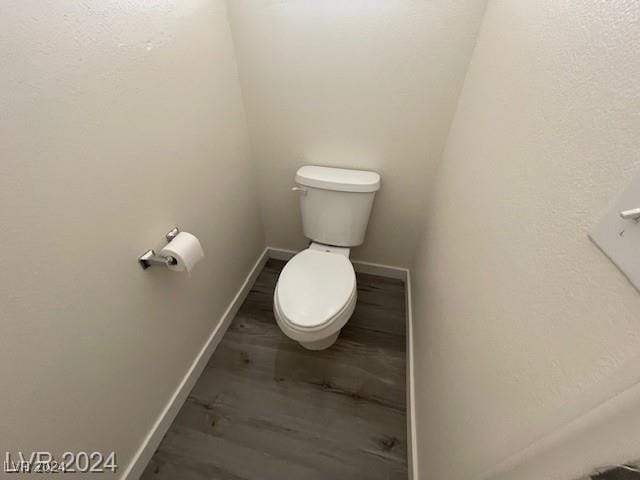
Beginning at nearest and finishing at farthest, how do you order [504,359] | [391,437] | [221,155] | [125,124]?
1. [504,359]
2. [125,124]
3. [391,437]
4. [221,155]

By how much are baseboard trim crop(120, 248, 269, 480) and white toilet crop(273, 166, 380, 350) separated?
0.44 m

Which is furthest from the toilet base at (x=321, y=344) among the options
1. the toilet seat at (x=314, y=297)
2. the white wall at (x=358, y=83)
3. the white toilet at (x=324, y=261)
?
the white wall at (x=358, y=83)

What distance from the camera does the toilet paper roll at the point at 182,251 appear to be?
3.09 ft

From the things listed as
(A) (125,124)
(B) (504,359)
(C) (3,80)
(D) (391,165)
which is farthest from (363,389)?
(C) (3,80)

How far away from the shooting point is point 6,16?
1.74 feet

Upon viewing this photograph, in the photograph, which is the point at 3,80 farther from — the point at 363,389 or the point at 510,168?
the point at 363,389

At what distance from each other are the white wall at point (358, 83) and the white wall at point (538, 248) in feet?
0.75

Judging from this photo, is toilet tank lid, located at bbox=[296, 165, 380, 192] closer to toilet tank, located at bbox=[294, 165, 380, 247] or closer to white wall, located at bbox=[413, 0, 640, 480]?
toilet tank, located at bbox=[294, 165, 380, 247]

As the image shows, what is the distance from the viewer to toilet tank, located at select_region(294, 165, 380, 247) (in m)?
1.32

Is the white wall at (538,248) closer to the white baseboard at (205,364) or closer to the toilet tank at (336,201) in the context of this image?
the white baseboard at (205,364)

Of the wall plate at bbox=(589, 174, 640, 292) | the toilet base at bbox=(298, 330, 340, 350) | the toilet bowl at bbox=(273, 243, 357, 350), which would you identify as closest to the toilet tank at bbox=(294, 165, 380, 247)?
the toilet bowl at bbox=(273, 243, 357, 350)

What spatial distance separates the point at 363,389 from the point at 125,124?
4.35ft

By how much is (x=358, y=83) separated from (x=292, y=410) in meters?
1.39

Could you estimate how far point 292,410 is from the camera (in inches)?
48.0
